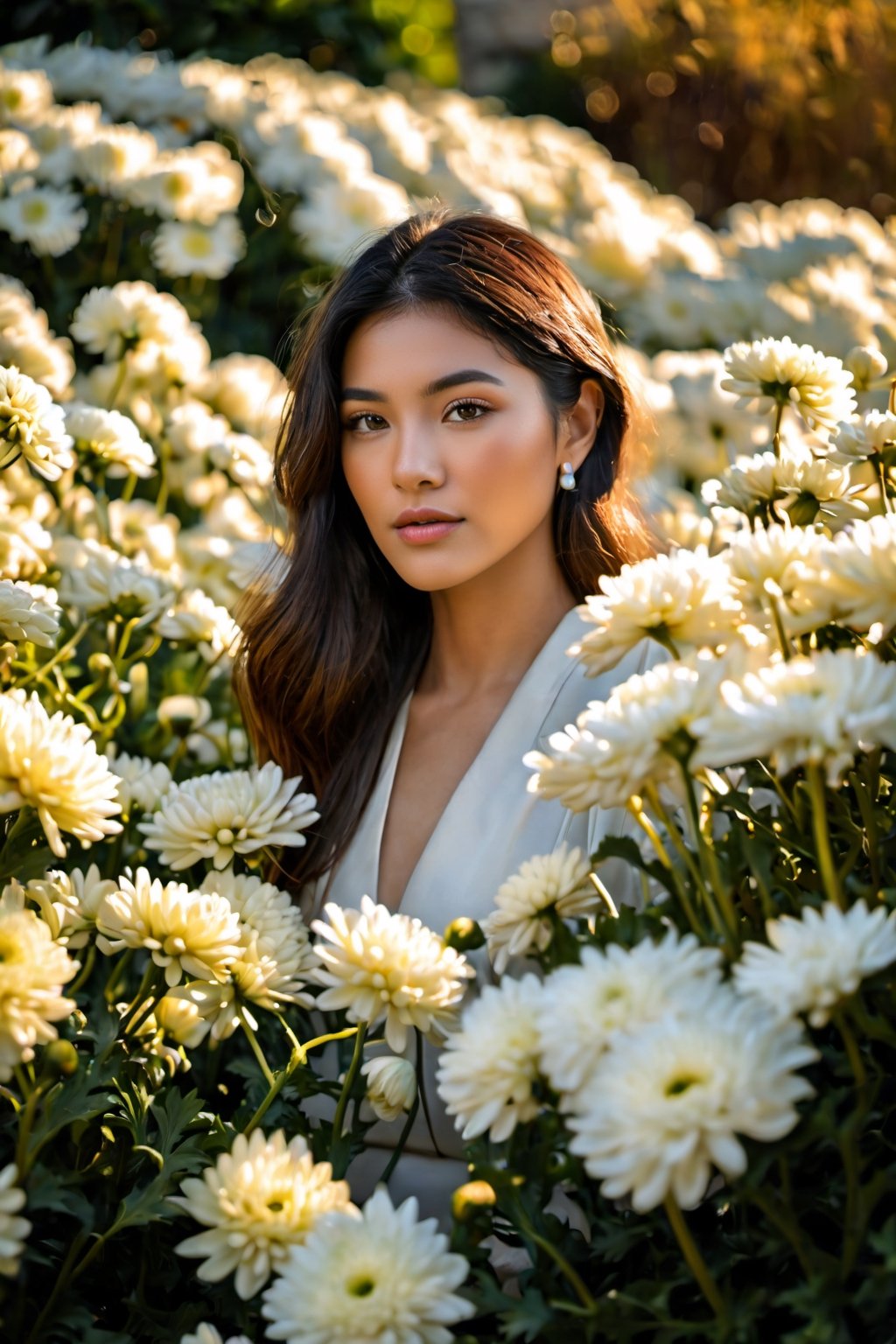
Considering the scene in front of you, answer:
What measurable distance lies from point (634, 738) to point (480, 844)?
81 centimetres

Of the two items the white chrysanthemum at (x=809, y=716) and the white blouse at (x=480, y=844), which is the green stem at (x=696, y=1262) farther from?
the white blouse at (x=480, y=844)

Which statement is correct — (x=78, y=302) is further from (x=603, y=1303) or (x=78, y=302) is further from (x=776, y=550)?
(x=603, y=1303)

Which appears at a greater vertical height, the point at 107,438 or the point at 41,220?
the point at 41,220

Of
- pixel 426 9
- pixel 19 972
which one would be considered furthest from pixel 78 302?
pixel 426 9

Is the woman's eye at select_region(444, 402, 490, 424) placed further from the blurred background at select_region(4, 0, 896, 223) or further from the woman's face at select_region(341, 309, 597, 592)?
the blurred background at select_region(4, 0, 896, 223)

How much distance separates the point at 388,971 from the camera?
117 centimetres

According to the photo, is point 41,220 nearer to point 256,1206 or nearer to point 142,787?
point 142,787

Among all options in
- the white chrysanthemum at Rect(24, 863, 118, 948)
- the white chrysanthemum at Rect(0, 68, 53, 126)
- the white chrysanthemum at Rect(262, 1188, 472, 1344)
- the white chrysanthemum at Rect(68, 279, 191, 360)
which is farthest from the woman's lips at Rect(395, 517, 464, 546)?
the white chrysanthemum at Rect(0, 68, 53, 126)

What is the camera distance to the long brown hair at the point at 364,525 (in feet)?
6.18

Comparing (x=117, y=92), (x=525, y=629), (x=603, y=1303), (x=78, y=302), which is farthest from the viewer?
(x=117, y=92)

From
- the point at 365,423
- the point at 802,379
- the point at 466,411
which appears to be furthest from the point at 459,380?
the point at 802,379

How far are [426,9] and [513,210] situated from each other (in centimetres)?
335

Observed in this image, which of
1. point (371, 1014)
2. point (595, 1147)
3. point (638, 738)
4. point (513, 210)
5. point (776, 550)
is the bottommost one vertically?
point (371, 1014)

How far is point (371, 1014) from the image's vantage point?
1.17 metres
